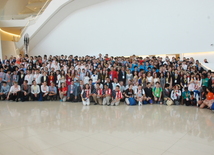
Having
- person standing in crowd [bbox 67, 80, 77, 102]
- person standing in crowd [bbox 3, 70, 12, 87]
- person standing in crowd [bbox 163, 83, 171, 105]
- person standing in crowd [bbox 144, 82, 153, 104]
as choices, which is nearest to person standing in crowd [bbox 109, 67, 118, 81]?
person standing in crowd [bbox 144, 82, 153, 104]

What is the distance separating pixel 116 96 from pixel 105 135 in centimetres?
383

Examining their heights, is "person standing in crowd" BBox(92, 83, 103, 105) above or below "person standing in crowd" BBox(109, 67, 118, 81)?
below

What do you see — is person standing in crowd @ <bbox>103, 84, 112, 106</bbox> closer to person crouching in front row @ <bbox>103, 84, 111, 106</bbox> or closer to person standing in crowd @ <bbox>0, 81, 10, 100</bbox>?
person crouching in front row @ <bbox>103, 84, 111, 106</bbox>

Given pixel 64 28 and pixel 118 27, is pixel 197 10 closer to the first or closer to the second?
pixel 118 27

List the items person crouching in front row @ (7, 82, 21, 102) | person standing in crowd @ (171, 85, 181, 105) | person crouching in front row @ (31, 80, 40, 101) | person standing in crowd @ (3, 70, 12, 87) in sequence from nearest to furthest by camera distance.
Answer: person standing in crowd @ (171, 85, 181, 105) → person crouching in front row @ (7, 82, 21, 102) → person crouching in front row @ (31, 80, 40, 101) → person standing in crowd @ (3, 70, 12, 87)

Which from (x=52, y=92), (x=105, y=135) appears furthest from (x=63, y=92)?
(x=105, y=135)

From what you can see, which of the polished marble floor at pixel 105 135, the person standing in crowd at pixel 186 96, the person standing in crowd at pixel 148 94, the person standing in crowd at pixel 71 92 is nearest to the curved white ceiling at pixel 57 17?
the person standing in crowd at pixel 71 92

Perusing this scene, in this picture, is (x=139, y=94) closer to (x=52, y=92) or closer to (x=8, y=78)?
(x=52, y=92)

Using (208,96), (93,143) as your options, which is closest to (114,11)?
(208,96)

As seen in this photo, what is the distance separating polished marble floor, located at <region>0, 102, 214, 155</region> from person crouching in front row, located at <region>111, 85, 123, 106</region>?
204cm

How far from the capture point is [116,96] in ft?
25.2

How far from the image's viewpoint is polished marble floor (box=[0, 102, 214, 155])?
10.4 feet

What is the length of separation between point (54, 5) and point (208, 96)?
1379cm

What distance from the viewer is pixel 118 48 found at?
14.2 m
